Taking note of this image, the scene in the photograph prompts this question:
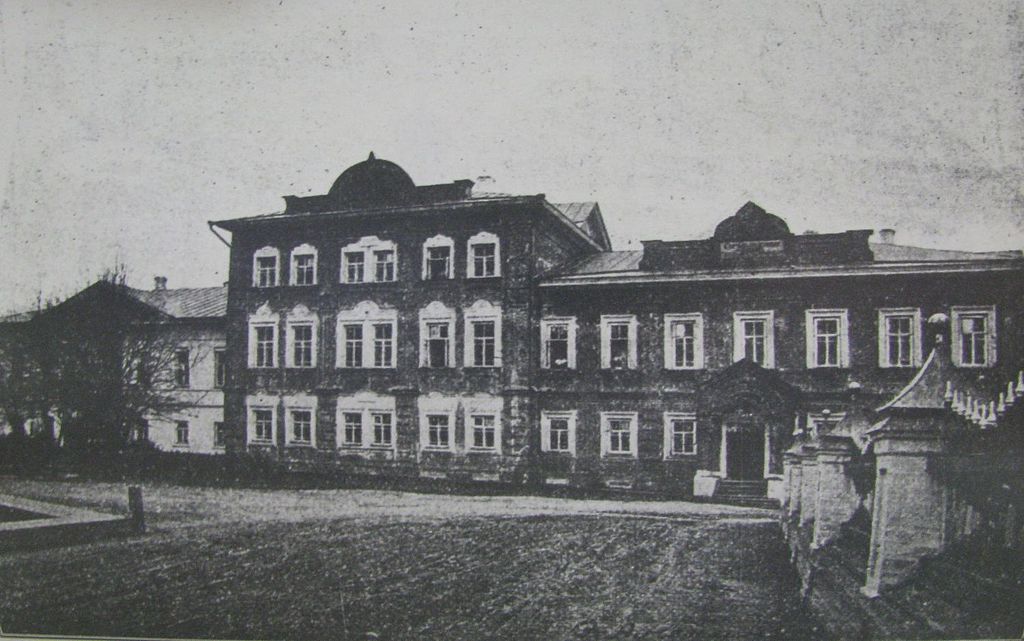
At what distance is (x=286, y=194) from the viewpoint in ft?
16.7

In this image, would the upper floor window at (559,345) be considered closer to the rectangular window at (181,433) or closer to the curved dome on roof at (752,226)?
the curved dome on roof at (752,226)

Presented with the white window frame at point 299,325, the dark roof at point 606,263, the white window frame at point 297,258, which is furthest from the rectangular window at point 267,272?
the dark roof at point 606,263

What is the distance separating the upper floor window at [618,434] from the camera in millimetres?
8289

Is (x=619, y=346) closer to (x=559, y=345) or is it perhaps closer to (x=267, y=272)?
(x=559, y=345)

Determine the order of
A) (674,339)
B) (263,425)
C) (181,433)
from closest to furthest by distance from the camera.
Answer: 1. (181,433)
2. (263,425)
3. (674,339)

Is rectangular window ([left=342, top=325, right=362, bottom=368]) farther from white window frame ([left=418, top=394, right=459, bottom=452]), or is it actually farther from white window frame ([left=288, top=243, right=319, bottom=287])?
white window frame ([left=418, top=394, right=459, bottom=452])

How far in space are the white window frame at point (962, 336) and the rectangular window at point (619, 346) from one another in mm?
3754

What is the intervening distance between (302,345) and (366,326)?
0.58 metres

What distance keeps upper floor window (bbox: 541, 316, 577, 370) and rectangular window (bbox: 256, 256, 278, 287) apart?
2.97 metres

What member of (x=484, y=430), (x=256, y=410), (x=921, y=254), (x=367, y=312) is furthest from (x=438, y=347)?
(x=921, y=254)

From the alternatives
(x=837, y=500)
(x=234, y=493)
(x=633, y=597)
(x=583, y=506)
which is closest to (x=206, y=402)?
(x=234, y=493)

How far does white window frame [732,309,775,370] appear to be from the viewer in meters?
6.57

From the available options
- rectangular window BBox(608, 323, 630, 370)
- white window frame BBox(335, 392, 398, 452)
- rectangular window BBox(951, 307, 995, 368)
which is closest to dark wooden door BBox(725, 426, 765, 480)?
rectangular window BBox(608, 323, 630, 370)

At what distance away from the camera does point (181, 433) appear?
18.8 ft
